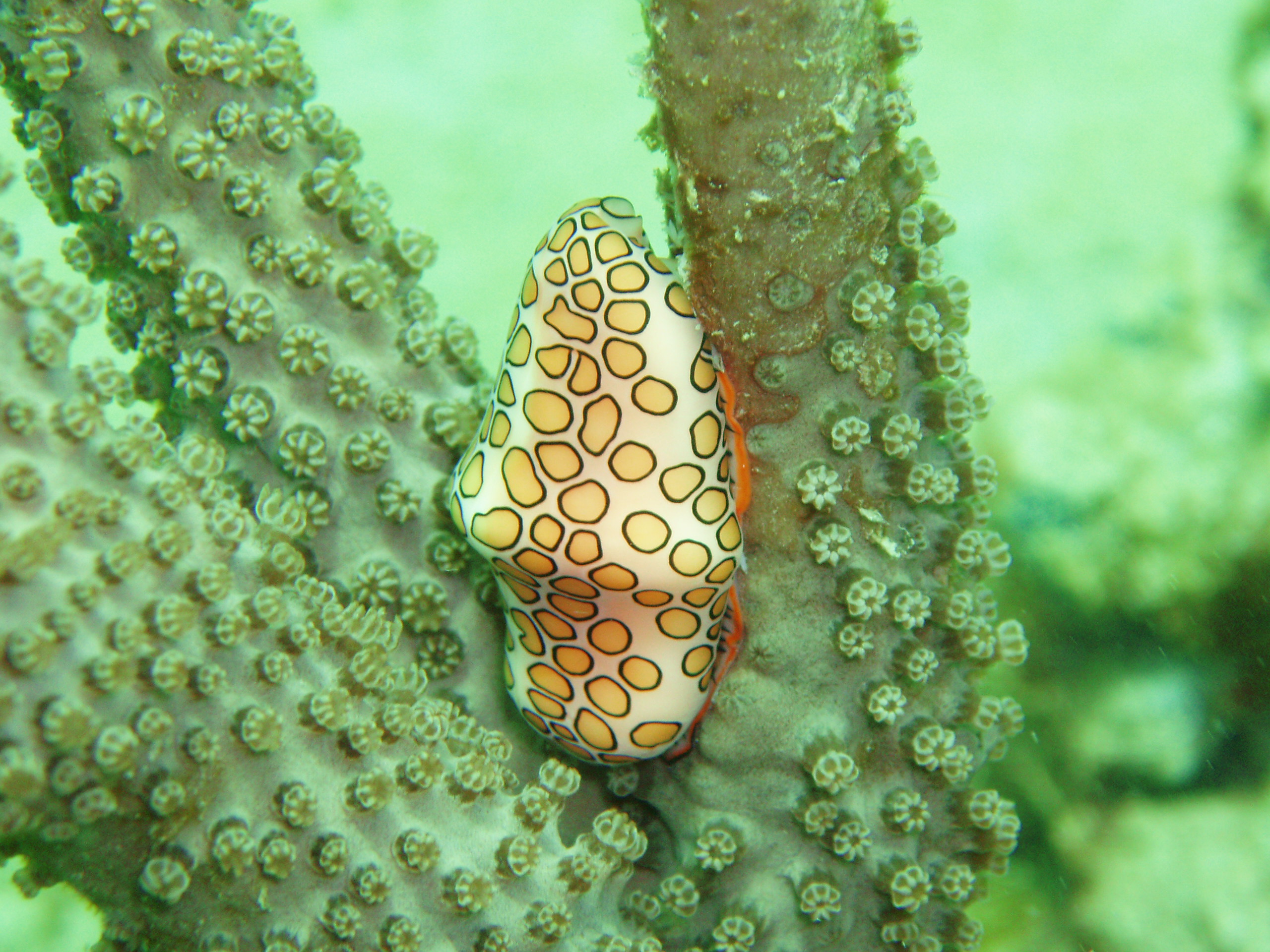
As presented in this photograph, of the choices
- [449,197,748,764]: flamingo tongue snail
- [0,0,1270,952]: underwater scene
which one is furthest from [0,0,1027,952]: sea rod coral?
[449,197,748,764]: flamingo tongue snail

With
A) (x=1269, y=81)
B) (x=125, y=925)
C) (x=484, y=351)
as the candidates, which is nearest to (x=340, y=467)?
(x=125, y=925)

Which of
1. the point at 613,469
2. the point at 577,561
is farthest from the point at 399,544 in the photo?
the point at 613,469

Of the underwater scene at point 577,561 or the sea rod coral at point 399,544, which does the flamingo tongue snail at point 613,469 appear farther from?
the sea rod coral at point 399,544

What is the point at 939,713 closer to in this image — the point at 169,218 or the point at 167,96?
the point at 169,218

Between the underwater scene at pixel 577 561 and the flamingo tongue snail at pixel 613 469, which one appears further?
the flamingo tongue snail at pixel 613 469

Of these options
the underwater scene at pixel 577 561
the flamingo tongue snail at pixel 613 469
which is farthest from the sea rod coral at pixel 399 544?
the flamingo tongue snail at pixel 613 469

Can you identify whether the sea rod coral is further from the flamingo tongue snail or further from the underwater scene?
the flamingo tongue snail
